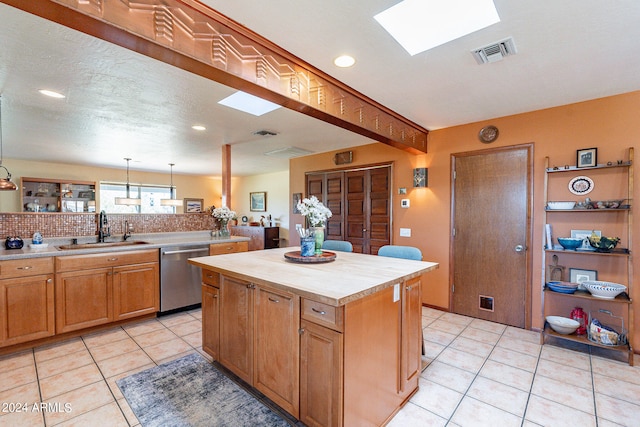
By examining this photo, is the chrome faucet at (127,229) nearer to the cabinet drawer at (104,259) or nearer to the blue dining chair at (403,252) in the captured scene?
the cabinet drawer at (104,259)

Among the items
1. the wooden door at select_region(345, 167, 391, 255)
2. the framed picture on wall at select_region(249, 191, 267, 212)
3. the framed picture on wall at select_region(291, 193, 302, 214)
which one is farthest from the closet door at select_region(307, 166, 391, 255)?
the framed picture on wall at select_region(249, 191, 267, 212)

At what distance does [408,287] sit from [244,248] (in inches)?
114

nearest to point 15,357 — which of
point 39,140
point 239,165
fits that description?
point 39,140

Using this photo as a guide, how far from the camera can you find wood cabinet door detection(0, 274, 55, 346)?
254cm

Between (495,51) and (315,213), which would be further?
(315,213)

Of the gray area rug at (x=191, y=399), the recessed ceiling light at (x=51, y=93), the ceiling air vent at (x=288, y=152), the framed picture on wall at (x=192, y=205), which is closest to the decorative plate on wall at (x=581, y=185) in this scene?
the gray area rug at (x=191, y=399)

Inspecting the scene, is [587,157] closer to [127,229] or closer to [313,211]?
[313,211]

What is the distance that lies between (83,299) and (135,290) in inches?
18.2

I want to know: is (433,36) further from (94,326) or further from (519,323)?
(94,326)

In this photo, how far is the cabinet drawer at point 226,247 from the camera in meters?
3.87

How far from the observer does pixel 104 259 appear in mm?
3051

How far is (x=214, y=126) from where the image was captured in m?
3.73

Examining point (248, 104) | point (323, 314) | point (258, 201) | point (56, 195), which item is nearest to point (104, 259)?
point (248, 104)

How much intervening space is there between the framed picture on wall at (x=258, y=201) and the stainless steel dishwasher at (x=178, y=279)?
14.6 ft
